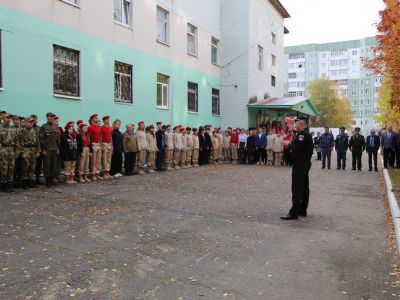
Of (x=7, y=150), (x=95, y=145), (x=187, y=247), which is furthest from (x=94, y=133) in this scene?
(x=187, y=247)

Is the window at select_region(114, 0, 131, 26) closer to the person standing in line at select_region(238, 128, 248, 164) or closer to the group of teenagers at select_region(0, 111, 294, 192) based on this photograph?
the group of teenagers at select_region(0, 111, 294, 192)

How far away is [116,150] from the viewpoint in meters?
14.5

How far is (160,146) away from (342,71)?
94.3 meters

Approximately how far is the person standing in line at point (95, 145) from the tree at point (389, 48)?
9948 millimetres

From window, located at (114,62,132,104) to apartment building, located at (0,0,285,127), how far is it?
42 mm

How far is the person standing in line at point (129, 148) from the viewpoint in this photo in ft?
49.3

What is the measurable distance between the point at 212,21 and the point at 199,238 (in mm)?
22045

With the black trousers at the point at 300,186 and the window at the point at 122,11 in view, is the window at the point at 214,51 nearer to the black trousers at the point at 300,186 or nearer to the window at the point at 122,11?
the window at the point at 122,11

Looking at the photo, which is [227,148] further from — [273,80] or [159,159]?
[273,80]

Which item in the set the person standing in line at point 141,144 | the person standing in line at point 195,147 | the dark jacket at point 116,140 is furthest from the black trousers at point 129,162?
the person standing in line at point 195,147

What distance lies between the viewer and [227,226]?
7594 millimetres

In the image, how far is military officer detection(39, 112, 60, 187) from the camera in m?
11.6

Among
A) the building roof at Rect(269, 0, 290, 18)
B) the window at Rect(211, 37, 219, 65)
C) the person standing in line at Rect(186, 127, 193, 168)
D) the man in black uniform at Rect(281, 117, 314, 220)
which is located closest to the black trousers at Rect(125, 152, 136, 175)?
the person standing in line at Rect(186, 127, 193, 168)

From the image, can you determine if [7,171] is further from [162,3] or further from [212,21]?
[212,21]
